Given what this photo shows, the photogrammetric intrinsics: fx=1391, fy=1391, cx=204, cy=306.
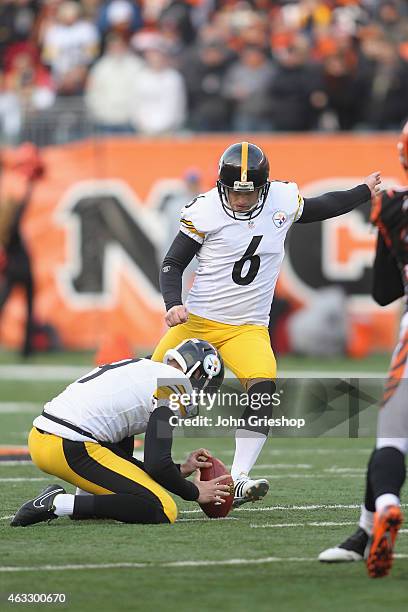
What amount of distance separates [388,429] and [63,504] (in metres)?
1.90

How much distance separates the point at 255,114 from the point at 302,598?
12145mm

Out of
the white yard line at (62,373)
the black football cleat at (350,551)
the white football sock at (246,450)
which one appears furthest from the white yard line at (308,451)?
the black football cleat at (350,551)

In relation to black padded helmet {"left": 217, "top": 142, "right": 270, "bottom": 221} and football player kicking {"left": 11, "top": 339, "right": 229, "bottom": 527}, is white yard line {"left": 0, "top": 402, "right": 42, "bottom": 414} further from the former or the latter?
football player kicking {"left": 11, "top": 339, "right": 229, "bottom": 527}

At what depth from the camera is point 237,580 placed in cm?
509

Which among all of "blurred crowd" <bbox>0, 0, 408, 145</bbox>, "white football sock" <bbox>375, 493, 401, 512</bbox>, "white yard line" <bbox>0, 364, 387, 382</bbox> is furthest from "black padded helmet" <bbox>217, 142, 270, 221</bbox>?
"blurred crowd" <bbox>0, 0, 408, 145</bbox>

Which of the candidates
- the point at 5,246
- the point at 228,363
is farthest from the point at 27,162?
the point at 228,363

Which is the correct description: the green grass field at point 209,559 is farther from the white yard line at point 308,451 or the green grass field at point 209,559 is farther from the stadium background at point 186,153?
the stadium background at point 186,153

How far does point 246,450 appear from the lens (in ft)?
23.4

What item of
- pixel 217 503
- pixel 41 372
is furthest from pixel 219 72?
pixel 217 503

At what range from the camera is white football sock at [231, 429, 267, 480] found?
7.11 m

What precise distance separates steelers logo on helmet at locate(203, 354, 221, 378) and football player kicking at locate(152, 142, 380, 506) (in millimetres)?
880

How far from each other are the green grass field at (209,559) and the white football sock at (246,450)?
21cm

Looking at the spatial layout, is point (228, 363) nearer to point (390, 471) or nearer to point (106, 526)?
point (106, 526)

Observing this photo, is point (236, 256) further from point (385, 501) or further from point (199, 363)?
point (385, 501)
